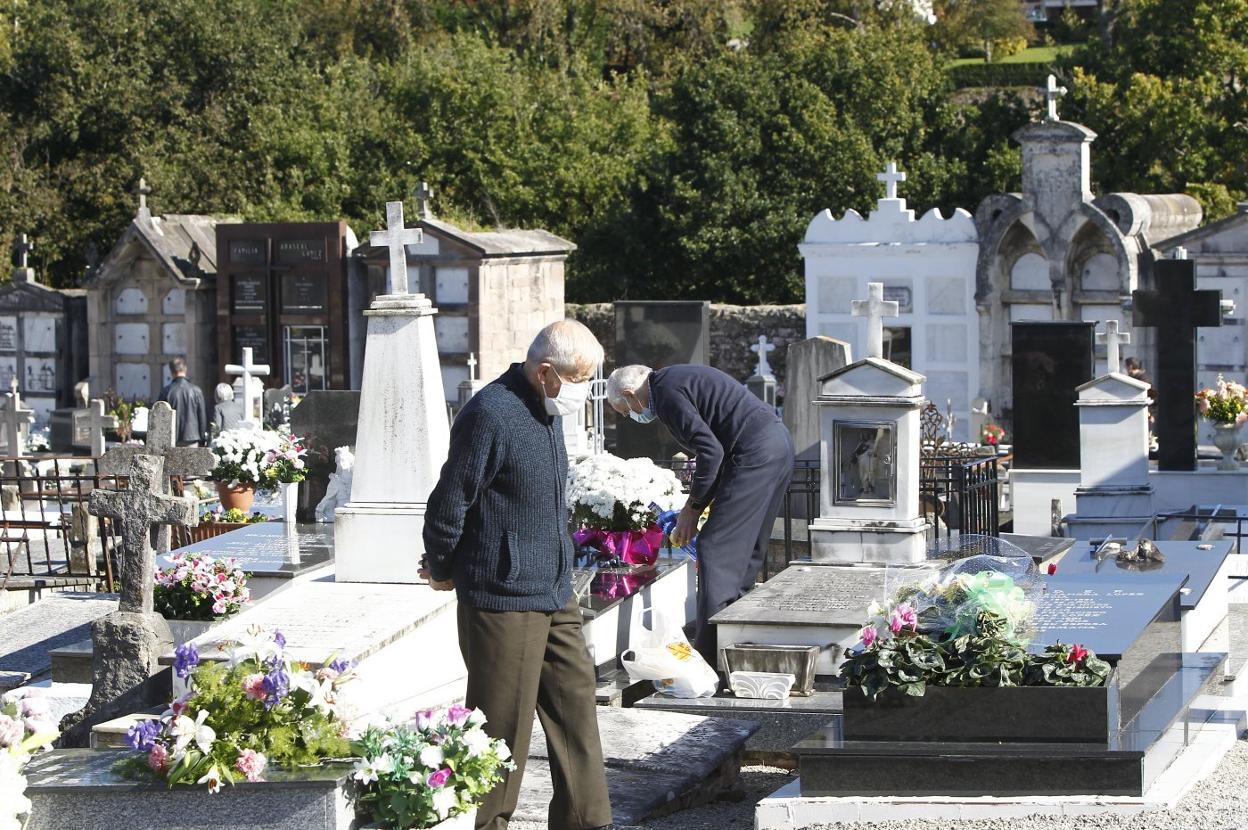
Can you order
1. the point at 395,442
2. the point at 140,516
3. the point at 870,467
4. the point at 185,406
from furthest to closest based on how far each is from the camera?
the point at 185,406, the point at 870,467, the point at 395,442, the point at 140,516

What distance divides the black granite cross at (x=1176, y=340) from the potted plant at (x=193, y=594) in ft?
24.8

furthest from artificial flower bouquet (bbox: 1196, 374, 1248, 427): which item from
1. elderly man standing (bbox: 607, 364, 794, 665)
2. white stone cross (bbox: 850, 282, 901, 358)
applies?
elderly man standing (bbox: 607, 364, 794, 665)

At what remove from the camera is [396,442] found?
8.04 metres

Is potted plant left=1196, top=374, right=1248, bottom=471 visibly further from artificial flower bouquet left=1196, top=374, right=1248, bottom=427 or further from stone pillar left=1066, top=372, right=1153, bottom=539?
stone pillar left=1066, top=372, right=1153, bottom=539

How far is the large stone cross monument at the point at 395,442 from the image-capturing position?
316 inches

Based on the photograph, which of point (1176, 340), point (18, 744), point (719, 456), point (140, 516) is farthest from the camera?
point (1176, 340)

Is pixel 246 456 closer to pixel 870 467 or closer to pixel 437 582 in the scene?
pixel 870 467

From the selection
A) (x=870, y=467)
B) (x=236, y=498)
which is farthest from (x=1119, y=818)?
(x=236, y=498)

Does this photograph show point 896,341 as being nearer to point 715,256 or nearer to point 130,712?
point 715,256

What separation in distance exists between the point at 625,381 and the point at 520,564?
3.04 meters

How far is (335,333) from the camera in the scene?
2353 centimetres

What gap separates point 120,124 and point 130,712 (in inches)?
984

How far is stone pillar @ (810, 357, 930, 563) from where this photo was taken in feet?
33.4

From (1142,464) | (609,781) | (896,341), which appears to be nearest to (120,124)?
(896,341)
